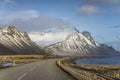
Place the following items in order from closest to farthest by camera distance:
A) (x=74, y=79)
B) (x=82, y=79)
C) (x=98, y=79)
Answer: (x=98, y=79), (x=82, y=79), (x=74, y=79)

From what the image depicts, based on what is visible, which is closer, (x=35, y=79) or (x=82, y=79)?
(x=82, y=79)

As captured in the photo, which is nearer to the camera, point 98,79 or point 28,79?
point 98,79

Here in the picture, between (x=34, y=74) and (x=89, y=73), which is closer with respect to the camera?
(x=89, y=73)

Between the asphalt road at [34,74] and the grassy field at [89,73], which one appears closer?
the grassy field at [89,73]

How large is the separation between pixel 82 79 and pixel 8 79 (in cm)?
640

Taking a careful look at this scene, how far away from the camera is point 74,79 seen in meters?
26.1

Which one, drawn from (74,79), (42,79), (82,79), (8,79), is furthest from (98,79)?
(8,79)

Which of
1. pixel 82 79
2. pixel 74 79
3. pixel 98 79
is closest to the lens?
pixel 98 79

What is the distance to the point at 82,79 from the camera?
78.9 feet

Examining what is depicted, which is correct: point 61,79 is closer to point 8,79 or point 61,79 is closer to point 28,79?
point 28,79

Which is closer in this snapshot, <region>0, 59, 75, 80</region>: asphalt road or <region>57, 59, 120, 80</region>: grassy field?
<region>57, 59, 120, 80</region>: grassy field

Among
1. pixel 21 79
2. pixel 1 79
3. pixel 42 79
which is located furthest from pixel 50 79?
pixel 1 79

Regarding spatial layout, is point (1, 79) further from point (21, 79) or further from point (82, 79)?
point (82, 79)

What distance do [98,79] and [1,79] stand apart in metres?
8.64
